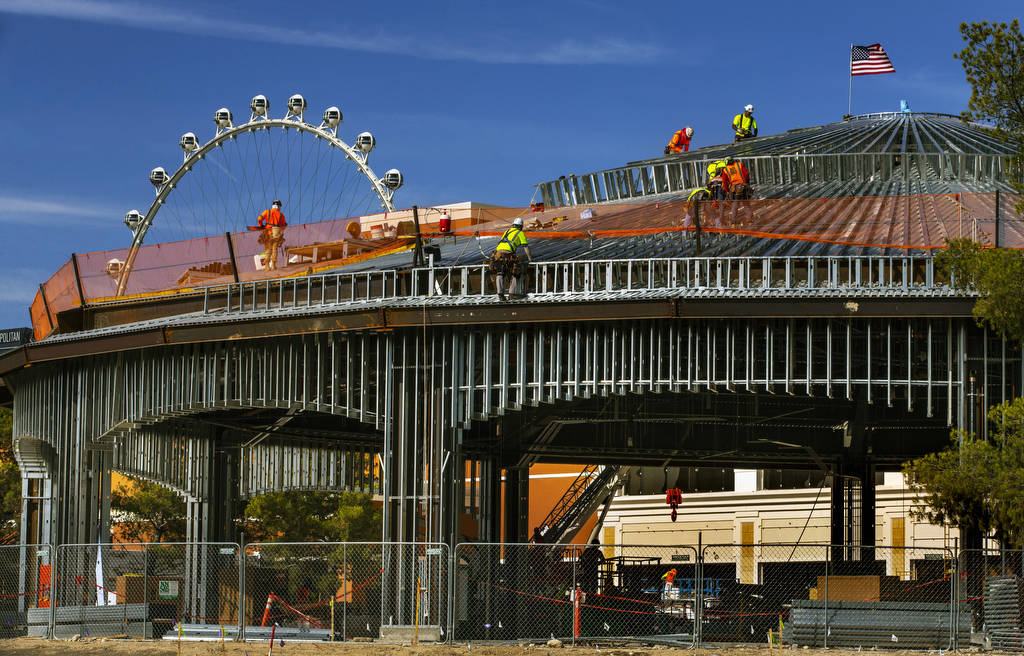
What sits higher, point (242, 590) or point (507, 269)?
point (507, 269)

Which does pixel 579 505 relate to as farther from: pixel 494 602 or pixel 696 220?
pixel 696 220

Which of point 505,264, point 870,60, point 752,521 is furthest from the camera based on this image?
point 752,521

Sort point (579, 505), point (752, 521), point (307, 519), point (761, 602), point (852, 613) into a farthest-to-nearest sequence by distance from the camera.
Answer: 1. point (307, 519)
2. point (752, 521)
3. point (579, 505)
4. point (761, 602)
5. point (852, 613)

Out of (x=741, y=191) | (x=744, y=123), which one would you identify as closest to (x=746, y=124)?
(x=744, y=123)

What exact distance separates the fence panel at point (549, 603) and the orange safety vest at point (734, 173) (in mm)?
9591

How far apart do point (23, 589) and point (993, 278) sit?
24578 mm

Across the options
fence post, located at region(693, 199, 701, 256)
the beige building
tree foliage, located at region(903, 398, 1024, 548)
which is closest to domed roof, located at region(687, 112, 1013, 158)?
fence post, located at region(693, 199, 701, 256)

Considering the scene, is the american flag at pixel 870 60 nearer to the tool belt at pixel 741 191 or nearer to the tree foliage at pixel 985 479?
the tool belt at pixel 741 191

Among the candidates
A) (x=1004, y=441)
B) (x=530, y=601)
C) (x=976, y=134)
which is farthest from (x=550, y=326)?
(x=976, y=134)

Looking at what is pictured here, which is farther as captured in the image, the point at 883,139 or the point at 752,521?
the point at 752,521

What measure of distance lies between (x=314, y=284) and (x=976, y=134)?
2361cm

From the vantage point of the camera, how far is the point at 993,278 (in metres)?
26.3

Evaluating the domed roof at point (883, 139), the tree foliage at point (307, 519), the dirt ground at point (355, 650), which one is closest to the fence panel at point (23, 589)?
the dirt ground at point (355, 650)

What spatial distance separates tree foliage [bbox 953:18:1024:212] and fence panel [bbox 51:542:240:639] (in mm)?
16553
